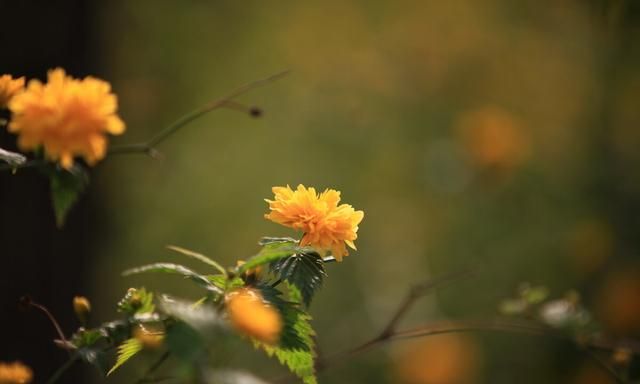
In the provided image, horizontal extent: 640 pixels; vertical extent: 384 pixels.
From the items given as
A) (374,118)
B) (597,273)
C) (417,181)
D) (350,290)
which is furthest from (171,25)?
(597,273)

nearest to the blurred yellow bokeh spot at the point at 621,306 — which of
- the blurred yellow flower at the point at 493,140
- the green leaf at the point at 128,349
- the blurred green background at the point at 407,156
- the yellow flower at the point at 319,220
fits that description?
the blurred green background at the point at 407,156

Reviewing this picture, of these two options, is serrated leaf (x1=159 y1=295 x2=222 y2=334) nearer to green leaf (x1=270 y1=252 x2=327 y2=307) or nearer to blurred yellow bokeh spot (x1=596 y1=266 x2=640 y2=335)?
green leaf (x1=270 y1=252 x2=327 y2=307)

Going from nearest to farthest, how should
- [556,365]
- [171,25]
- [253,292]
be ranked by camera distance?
1. [253,292]
2. [556,365]
3. [171,25]

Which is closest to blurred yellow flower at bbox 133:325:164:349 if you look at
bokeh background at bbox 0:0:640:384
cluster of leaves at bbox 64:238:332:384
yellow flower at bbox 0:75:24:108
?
cluster of leaves at bbox 64:238:332:384

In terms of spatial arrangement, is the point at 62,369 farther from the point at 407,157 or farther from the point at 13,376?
the point at 407,157

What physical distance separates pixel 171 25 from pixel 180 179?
85cm

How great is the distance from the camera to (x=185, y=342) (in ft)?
1.91

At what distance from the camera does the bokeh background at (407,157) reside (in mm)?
3080

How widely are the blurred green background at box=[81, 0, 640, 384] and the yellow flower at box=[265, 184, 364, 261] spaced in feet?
6.64

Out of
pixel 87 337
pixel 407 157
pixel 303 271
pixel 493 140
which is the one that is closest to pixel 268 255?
pixel 303 271

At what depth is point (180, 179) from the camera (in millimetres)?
3795

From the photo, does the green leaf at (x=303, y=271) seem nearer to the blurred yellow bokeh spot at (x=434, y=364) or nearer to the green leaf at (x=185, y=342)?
the green leaf at (x=185, y=342)

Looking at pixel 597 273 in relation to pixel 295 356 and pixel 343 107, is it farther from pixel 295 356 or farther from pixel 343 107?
pixel 295 356

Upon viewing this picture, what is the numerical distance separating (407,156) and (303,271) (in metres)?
3.36
